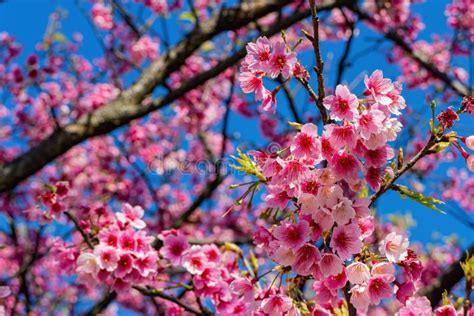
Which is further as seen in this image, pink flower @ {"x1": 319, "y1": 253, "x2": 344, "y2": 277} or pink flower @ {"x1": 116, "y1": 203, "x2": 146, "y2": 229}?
pink flower @ {"x1": 116, "y1": 203, "x2": 146, "y2": 229}

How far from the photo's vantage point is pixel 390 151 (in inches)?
62.3

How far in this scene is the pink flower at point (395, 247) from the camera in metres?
1.65

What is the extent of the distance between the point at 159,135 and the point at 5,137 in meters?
2.54

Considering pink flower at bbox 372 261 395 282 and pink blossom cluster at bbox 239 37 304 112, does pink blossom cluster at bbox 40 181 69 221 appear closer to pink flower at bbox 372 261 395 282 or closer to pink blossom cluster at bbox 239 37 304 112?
pink blossom cluster at bbox 239 37 304 112

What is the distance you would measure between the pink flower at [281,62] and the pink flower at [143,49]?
6.22 metres

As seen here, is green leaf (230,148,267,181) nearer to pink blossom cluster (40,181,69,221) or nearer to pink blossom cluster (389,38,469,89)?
pink blossom cluster (40,181,69,221)

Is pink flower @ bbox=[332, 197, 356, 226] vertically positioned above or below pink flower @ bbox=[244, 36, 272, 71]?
below

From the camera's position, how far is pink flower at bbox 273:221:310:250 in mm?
1566

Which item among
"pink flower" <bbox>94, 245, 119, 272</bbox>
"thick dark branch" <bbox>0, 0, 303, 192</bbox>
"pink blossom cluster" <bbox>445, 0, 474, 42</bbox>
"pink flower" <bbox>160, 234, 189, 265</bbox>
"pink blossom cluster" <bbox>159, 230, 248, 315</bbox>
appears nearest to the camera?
"pink flower" <bbox>94, 245, 119, 272</bbox>

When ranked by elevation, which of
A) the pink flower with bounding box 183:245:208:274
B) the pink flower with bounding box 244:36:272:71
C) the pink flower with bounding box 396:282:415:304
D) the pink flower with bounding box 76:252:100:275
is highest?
the pink flower with bounding box 244:36:272:71

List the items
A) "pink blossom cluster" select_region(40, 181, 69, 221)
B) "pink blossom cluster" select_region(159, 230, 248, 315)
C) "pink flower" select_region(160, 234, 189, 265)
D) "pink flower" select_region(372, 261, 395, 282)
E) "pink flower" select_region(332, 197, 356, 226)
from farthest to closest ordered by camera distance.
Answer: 1. "pink blossom cluster" select_region(40, 181, 69, 221)
2. "pink flower" select_region(160, 234, 189, 265)
3. "pink blossom cluster" select_region(159, 230, 248, 315)
4. "pink flower" select_region(372, 261, 395, 282)
5. "pink flower" select_region(332, 197, 356, 226)

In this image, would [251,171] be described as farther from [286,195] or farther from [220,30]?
[220,30]

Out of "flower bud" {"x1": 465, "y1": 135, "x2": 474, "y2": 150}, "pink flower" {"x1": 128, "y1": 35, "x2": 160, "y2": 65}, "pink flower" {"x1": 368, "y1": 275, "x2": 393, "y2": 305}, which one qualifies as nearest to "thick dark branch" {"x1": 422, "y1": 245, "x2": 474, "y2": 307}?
"pink flower" {"x1": 368, "y1": 275, "x2": 393, "y2": 305}

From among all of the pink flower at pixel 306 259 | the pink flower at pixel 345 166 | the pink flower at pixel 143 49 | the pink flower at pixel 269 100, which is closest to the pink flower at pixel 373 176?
the pink flower at pixel 345 166
